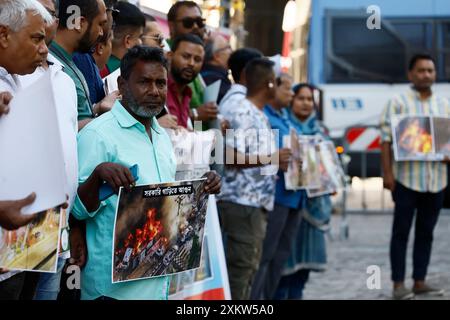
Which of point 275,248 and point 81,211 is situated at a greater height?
point 81,211

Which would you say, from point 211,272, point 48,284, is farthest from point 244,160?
point 48,284

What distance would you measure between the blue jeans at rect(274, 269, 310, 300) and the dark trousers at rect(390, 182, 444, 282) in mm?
820

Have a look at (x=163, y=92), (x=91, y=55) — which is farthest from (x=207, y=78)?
(x=163, y=92)

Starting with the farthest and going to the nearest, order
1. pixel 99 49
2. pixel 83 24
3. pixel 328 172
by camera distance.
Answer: pixel 328 172
pixel 99 49
pixel 83 24

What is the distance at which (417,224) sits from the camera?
1027cm

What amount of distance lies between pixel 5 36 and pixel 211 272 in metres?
3.09

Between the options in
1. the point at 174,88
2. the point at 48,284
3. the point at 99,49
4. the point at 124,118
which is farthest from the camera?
the point at 174,88

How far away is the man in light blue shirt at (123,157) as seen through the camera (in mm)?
4910

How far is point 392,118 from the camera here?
1005 cm

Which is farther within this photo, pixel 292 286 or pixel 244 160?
pixel 292 286

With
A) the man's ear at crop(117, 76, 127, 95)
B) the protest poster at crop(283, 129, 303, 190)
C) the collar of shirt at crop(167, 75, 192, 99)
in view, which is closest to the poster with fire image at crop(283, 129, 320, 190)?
the protest poster at crop(283, 129, 303, 190)

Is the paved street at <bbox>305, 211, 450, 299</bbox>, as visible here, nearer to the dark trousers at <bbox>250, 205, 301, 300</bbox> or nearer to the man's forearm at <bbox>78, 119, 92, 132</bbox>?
the dark trousers at <bbox>250, 205, 301, 300</bbox>

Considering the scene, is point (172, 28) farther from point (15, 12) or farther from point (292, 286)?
point (15, 12)
